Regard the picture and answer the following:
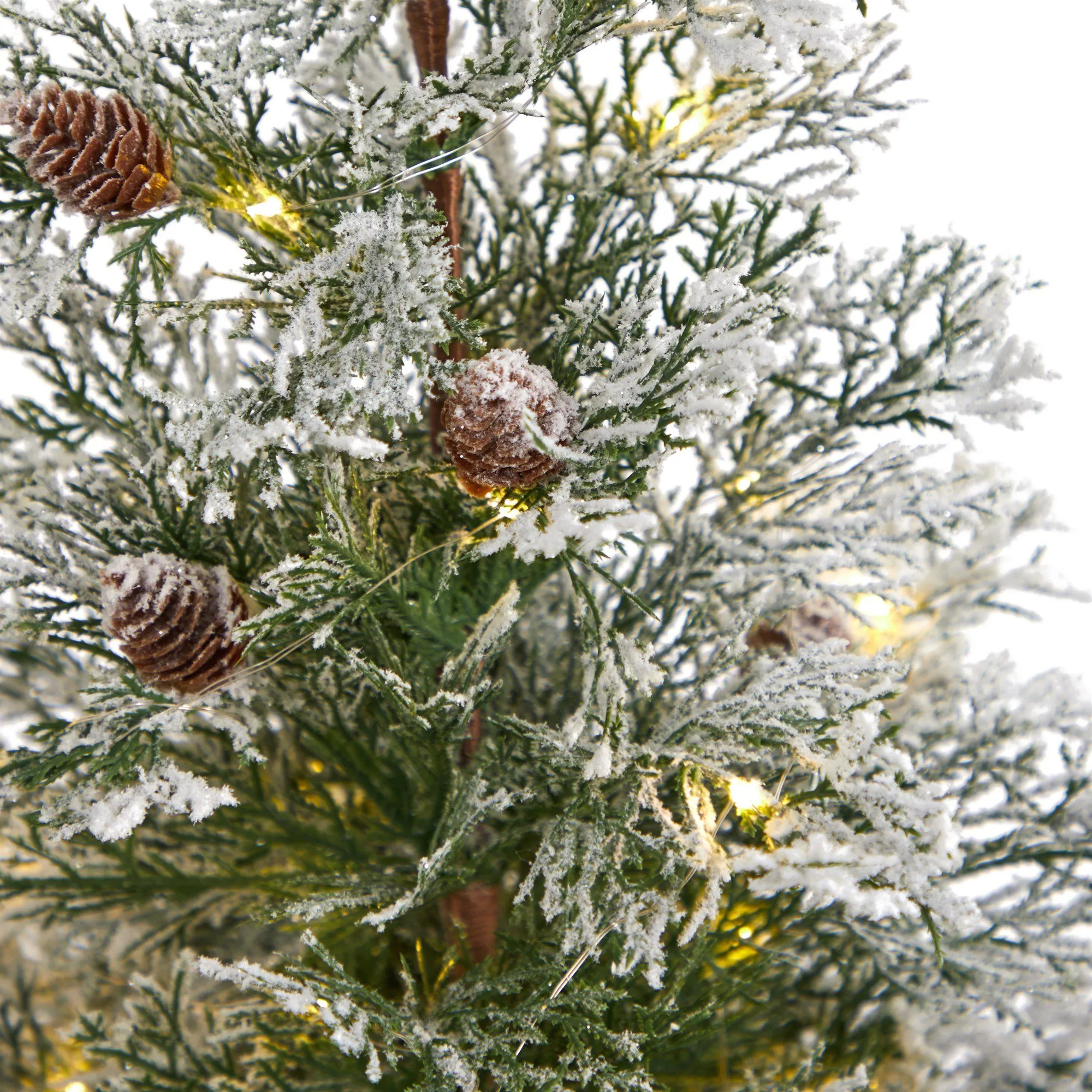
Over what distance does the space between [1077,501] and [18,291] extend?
1.41m

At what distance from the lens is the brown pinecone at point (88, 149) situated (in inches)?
22.2

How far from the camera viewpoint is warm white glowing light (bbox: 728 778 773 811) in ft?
2.05

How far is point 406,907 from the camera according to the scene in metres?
0.61

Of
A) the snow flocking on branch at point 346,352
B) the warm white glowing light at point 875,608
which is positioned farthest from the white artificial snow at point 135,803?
the warm white glowing light at point 875,608

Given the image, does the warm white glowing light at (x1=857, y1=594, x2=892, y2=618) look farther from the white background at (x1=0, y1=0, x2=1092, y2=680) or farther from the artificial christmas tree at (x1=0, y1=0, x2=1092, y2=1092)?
the white background at (x1=0, y1=0, x2=1092, y2=680)

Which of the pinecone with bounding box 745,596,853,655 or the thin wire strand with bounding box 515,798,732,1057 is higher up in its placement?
the pinecone with bounding box 745,596,853,655

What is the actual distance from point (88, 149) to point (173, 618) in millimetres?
289

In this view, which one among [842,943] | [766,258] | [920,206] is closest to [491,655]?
[766,258]

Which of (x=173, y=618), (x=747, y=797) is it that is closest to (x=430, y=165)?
(x=173, y=618)

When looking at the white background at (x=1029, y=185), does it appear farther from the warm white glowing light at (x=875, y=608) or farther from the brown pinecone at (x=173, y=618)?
the brown pinecone at (x=173, y=618)

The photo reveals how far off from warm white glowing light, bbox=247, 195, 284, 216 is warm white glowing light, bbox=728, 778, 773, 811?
456 millimetres

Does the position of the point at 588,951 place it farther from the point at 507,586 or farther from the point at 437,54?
the point at 437,54

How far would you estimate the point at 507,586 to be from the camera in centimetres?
70

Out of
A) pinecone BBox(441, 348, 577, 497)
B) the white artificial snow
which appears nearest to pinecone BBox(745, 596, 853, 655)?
pinecone BBox(441, 348, 577, 497)
